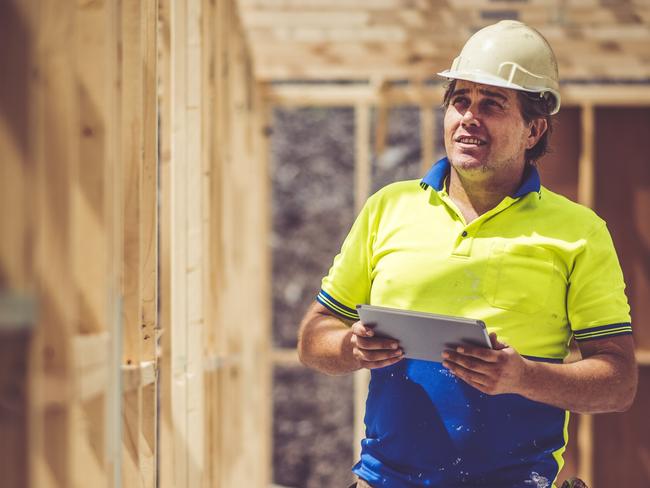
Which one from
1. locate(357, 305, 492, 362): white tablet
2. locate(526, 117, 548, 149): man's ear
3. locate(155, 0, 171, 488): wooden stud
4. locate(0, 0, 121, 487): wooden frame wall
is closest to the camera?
locate(0, 0, 121, 487): wooden frame wall

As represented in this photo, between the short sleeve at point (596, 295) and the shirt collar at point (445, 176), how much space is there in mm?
205

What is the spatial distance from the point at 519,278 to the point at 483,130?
1.32ft

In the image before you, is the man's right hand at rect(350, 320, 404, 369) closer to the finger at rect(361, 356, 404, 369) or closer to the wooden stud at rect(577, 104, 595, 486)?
the finger at rect(361, 356, 404, 369)

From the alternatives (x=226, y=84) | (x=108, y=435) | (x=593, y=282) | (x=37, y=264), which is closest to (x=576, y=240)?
(x=593, y=282)

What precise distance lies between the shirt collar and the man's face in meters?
0.04

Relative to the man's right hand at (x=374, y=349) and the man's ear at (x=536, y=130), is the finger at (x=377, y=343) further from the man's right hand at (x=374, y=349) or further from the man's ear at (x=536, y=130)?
the man's ear at (x=536, y=130)

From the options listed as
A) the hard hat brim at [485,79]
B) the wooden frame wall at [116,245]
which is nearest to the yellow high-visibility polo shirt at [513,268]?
the hard hat brim at [485,79]

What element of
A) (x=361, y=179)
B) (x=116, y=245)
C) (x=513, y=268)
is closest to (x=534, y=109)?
(x=513, y=268)

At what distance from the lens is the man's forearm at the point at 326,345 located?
2.50 m

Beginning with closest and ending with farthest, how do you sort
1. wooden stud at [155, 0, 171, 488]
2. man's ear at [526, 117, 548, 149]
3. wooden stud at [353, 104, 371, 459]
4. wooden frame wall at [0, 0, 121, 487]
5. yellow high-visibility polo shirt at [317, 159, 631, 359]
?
wooden frame wall at [0, 0, 121, 487] → yellow high-visibility polo shirt at [317, 159, 631, 359] → man's ear at [526, 117, 548, 149] → wooden stud at [155, 0, 171, 488] → wooden stud at [353, 104, 371, 459]

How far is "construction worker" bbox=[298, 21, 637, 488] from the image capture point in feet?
7.68

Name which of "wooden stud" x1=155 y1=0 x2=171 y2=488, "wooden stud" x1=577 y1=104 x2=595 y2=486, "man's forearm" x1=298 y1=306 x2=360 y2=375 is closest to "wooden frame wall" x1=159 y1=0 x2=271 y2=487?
"wooden stud" x1=155 y1=0 x2=171 y2=488

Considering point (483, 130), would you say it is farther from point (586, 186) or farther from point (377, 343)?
point (586, 186)

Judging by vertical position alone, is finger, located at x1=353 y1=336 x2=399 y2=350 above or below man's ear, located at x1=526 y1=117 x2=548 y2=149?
below
